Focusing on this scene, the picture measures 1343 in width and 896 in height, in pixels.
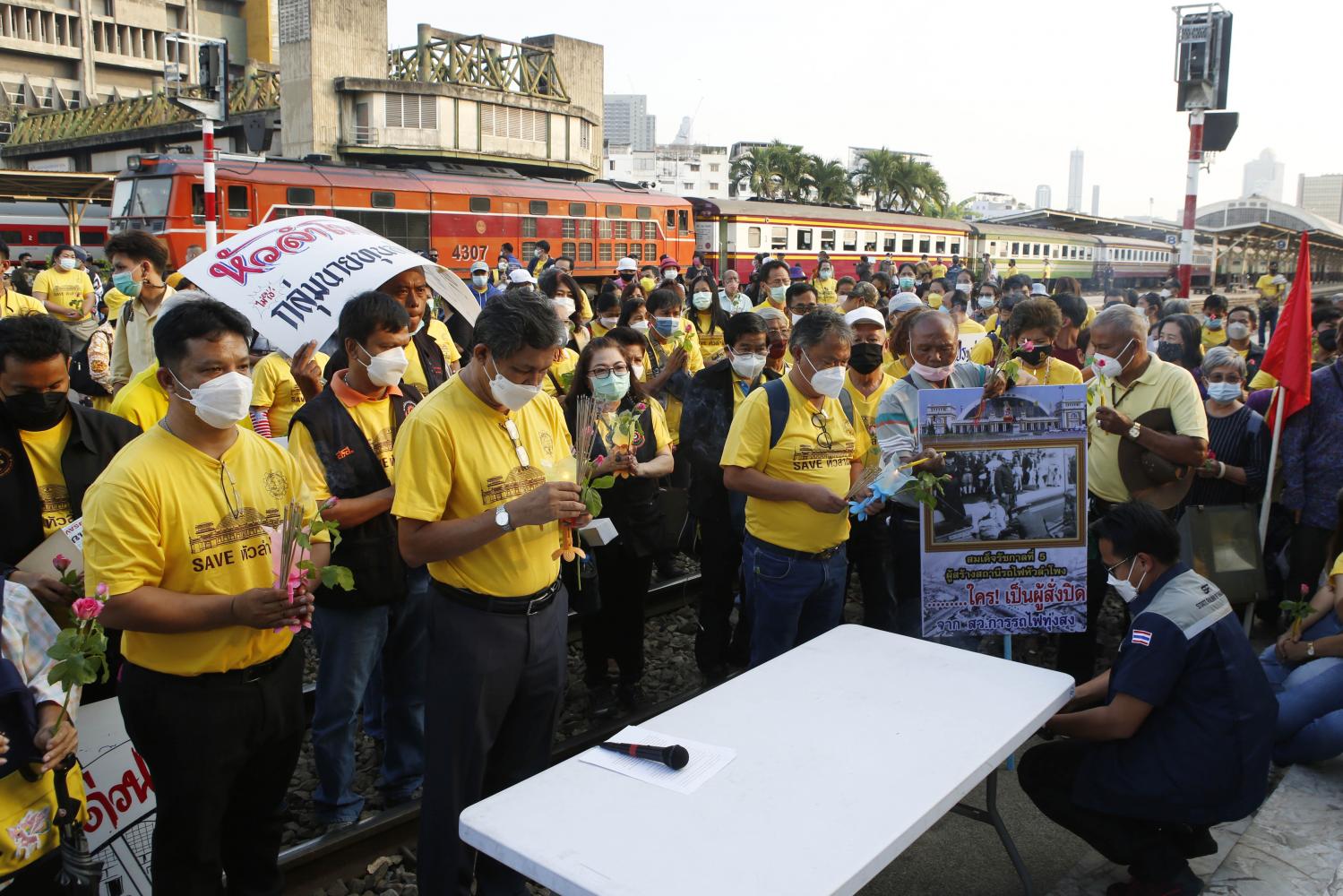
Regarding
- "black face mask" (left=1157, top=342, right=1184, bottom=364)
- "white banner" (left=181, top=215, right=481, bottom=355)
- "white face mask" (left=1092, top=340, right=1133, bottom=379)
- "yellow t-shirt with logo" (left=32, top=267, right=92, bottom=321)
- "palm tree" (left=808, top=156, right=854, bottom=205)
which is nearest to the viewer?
"white banner" (left=181, top=215, right=481, bottom=355)

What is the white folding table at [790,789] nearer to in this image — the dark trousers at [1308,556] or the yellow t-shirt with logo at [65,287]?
the dark trousers at [1308,556]

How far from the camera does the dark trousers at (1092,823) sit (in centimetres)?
346

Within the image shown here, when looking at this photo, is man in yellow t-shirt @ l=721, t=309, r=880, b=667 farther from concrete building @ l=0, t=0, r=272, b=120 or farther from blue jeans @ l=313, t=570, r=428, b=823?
concrete building @ l=0, t=0, r=272, b=120

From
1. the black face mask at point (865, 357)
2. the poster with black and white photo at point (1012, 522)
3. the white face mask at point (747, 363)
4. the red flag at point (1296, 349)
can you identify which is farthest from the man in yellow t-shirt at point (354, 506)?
the red flag at point (1296, 349)

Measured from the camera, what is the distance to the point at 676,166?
105188mm

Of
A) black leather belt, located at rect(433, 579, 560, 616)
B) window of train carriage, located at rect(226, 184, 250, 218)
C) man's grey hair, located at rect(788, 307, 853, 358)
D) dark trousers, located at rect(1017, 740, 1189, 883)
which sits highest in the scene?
window of train carriage, located at rect(226, 184, 250, 218)

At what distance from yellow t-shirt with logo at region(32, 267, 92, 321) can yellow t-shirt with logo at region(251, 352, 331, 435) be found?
740 centimetres

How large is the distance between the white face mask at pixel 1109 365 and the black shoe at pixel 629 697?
2.95 metres

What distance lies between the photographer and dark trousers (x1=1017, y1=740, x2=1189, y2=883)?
346cm

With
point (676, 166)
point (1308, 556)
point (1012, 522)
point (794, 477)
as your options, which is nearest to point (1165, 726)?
point (1012, 522)

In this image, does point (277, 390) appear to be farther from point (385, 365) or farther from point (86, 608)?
point (86, 608)

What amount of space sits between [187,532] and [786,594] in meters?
2.44

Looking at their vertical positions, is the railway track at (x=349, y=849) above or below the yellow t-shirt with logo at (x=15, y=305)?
below

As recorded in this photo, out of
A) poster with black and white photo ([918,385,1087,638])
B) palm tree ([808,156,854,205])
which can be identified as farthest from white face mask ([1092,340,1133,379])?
palm tree ([808,156,854,205])
